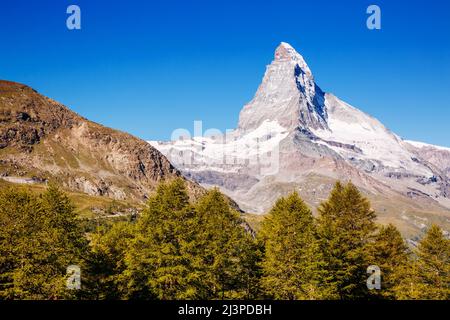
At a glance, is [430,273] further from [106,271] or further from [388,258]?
[106,271]

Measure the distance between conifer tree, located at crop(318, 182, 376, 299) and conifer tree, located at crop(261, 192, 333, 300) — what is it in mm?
2335

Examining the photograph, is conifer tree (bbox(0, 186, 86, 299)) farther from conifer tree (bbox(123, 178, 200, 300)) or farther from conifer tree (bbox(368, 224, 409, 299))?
conifer tree (bbox(368, 224, 409, 299))

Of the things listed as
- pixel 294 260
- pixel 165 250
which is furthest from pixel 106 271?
pixel 294 260

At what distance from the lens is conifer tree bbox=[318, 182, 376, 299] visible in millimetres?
48719

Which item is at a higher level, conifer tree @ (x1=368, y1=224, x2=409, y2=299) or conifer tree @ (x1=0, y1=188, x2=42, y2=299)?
conifer tree @ (x1=0, y1=188, x2=42, y2=299)

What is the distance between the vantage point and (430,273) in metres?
49.9

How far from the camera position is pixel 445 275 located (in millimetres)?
50469

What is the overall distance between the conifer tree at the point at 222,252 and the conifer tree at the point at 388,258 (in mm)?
14330

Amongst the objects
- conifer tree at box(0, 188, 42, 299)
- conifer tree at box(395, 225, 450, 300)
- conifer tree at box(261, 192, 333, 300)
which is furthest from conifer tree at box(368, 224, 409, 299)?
conifer tree at box(0, 188, 42, 299)

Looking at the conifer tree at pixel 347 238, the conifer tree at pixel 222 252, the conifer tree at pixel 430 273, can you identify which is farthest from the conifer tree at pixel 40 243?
the conifer tree at pixel 430 273

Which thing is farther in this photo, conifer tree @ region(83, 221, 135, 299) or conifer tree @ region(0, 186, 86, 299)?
conifer tree @ region(83, 221, 135, 299)

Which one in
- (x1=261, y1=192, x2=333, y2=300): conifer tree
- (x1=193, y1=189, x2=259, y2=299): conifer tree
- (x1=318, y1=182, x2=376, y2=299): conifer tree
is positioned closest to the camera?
(x1=261, y1=192, x2=333, y2=300): conifer tree
